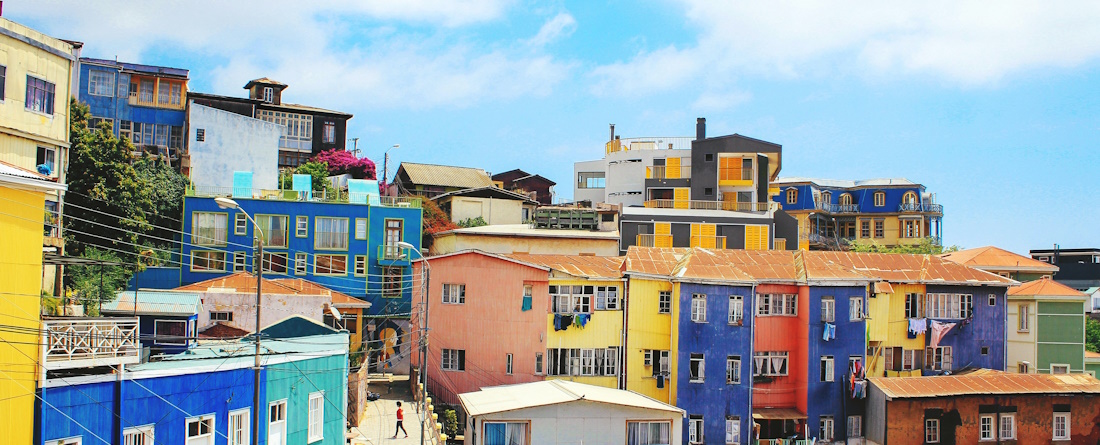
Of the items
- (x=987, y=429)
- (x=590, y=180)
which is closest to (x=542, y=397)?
(x=987, y=429)

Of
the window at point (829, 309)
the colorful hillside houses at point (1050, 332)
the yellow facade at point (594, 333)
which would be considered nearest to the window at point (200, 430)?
the yellow facade at point (594, 333)

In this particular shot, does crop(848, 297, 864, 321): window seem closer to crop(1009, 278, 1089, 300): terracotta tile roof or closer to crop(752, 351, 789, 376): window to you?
crop(752, 351, 789, 376): window

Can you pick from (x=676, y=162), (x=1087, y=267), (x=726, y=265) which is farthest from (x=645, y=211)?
(x=1087, y=267)

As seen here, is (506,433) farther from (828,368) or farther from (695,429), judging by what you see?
(828,368)

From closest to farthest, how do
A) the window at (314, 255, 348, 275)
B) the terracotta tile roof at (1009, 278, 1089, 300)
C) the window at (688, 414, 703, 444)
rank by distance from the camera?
the window at (688, 414, 703, 444)
the terracotta tile roof at (1009, 278, 1089, 300)
the window at (314, 255, 348, 275)

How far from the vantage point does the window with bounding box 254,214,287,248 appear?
53562 millimetres

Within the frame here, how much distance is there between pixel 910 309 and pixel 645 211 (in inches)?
753

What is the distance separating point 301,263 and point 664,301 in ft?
67.9

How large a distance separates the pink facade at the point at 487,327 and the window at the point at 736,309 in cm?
874

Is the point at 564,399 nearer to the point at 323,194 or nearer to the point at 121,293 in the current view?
the point at 121,293

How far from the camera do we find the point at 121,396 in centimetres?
2520

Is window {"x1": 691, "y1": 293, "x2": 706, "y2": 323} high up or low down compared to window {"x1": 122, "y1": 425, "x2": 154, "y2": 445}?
up

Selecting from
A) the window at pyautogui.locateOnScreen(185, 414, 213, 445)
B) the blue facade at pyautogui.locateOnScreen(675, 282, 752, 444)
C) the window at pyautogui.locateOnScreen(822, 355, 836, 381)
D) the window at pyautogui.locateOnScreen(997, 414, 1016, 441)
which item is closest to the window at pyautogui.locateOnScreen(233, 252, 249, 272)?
the blue facade at pyautogui.locateOnScreen(675, 282, 752, 444)

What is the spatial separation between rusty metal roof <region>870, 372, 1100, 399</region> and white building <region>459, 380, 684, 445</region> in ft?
39.5
